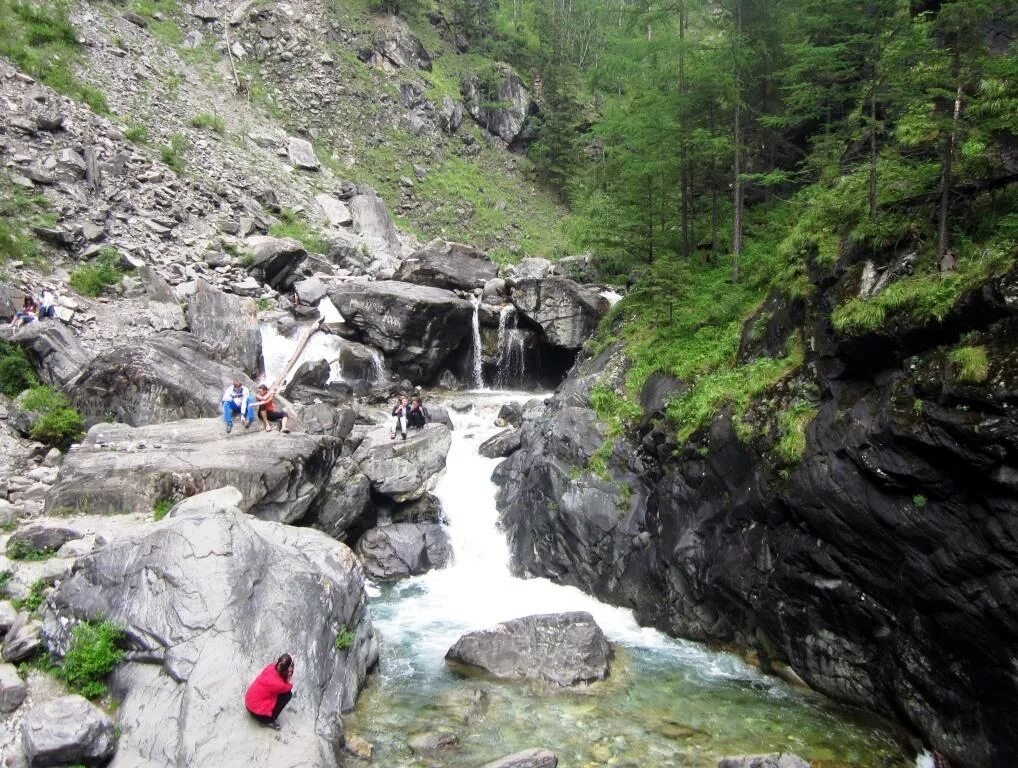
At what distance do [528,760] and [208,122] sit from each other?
44.0 m

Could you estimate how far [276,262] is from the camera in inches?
1214

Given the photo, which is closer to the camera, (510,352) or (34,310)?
(34,310)

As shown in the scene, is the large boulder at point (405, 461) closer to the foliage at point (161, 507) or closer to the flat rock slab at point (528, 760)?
the foliage at point (161, 507)

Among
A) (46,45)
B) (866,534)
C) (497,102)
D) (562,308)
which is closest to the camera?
(866,534)

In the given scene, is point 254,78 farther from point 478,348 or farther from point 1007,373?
point 1007,373

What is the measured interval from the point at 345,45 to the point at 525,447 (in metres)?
50.4

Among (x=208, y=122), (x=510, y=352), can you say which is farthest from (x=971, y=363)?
(x=208, y=122)

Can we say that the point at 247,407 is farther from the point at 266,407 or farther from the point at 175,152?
the point at 175,152

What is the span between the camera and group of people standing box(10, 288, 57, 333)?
65.2ft

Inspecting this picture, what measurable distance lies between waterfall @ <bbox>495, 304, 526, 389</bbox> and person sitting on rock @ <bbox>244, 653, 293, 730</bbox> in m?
22.0

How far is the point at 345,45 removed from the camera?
182 ft

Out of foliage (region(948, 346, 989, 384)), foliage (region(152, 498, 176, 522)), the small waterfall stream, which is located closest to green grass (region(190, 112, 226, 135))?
foliage (region(152, 498, 176, 522))

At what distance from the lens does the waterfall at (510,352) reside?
97.3ft

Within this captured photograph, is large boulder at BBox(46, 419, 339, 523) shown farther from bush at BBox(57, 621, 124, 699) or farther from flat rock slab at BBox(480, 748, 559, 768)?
flat rock slab at BBox(480, 748, 559, 768)
